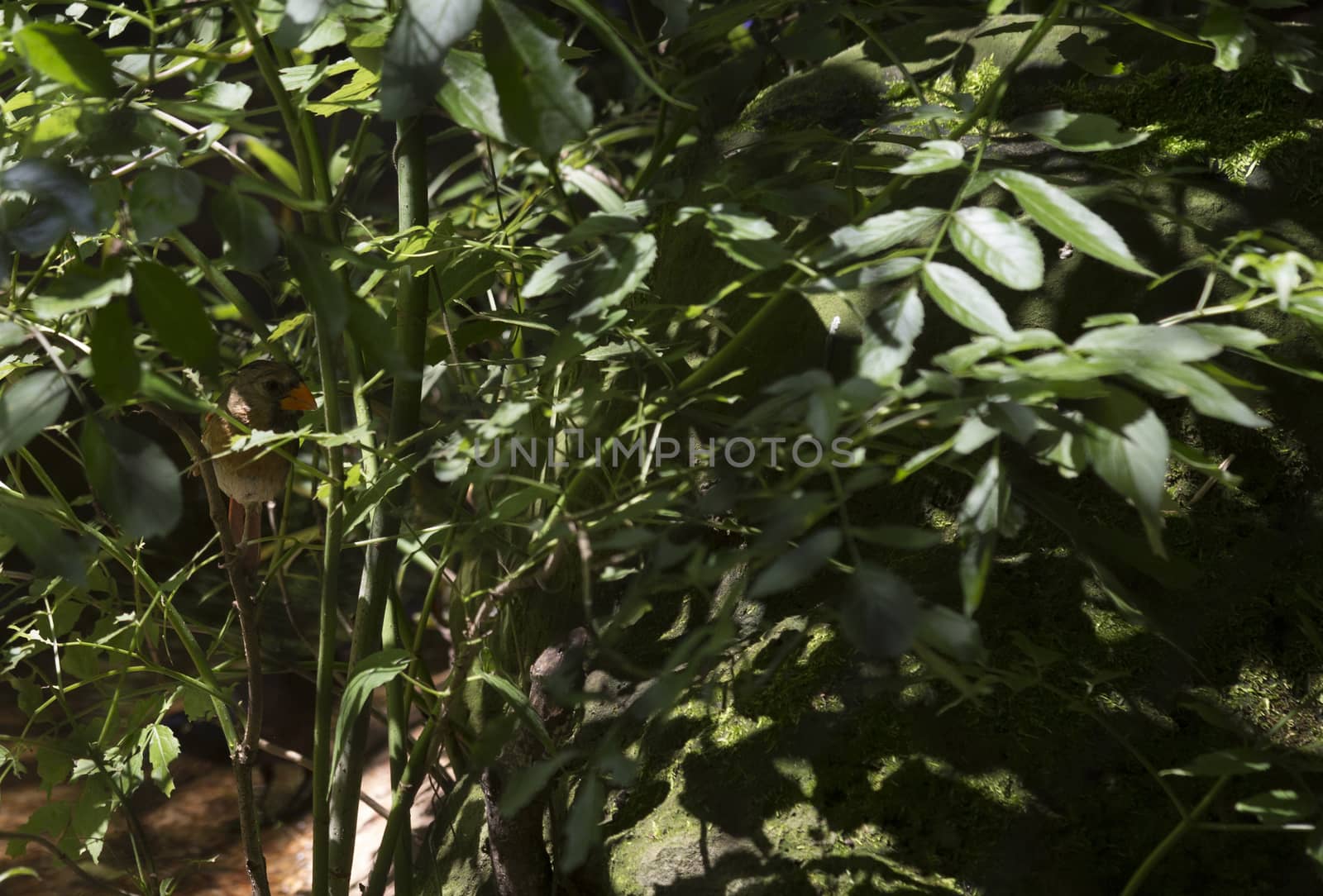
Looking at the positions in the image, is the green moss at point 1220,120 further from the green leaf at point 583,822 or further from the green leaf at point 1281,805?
the green leaf at point 583,822

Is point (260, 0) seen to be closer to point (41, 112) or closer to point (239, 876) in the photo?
point (41, 112)

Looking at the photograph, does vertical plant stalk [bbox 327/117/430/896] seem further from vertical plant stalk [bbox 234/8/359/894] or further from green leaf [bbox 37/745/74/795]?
green leaf [bbox 37/745/74/795]

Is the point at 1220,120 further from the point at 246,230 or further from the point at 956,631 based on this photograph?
the point at 246,230

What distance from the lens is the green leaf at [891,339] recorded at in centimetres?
52

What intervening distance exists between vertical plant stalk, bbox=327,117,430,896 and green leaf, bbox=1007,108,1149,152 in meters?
0.46

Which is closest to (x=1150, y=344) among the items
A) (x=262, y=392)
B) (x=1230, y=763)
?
(x=1230, y=763)

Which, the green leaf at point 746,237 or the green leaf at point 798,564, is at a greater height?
the green leaf at point 746,237

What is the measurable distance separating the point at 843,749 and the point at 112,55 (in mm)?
769

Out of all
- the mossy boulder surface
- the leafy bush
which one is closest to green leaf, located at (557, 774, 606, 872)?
the leafy bush

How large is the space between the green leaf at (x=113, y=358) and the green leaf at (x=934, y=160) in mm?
428

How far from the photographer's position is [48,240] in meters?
0.56

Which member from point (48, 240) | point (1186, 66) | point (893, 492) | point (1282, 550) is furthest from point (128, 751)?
point (1186, 66)

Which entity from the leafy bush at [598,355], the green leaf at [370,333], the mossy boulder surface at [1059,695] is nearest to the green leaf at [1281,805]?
the leafy bush at [598,355]

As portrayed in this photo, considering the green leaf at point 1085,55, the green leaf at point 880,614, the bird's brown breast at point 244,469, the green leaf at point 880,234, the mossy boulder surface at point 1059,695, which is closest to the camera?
the green leaf at point 880,614
